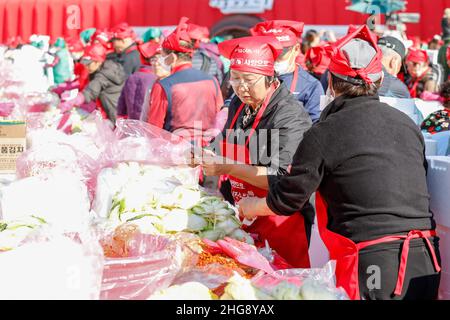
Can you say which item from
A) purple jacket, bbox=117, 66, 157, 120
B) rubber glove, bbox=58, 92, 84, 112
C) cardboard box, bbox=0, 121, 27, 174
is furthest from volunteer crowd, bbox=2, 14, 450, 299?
rubber glove, bbox=58, 92, 84, 112

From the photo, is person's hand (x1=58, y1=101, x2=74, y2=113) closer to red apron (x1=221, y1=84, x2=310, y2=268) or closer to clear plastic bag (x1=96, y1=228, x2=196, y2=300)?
red apron (x1=221, y1=84, x2=310, y2=268)

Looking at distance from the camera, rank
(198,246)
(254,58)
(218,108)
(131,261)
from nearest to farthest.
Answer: (131,261) → (198,246) → (254,58) → (218,108)

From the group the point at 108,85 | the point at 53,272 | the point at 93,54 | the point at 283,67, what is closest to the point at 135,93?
the point at 108,85

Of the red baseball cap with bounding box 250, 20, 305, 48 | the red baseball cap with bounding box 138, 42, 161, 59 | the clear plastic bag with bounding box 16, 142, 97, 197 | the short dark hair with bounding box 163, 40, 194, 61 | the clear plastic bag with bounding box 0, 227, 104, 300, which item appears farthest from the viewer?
the red baseball cap with bounding box 138, 42, 161, 59

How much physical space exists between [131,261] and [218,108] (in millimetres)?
2674

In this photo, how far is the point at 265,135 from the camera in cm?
297

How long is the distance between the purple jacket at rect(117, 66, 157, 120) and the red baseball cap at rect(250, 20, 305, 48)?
6.23 feet

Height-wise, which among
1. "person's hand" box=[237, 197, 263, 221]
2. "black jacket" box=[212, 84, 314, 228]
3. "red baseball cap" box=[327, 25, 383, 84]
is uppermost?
"red baseball cap" box=[327, 25, 383, 84]

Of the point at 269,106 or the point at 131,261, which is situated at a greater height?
the point at 269,106

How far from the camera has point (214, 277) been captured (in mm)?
2338

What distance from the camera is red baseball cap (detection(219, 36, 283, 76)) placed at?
2.97m

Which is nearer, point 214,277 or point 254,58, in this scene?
point 214,277
